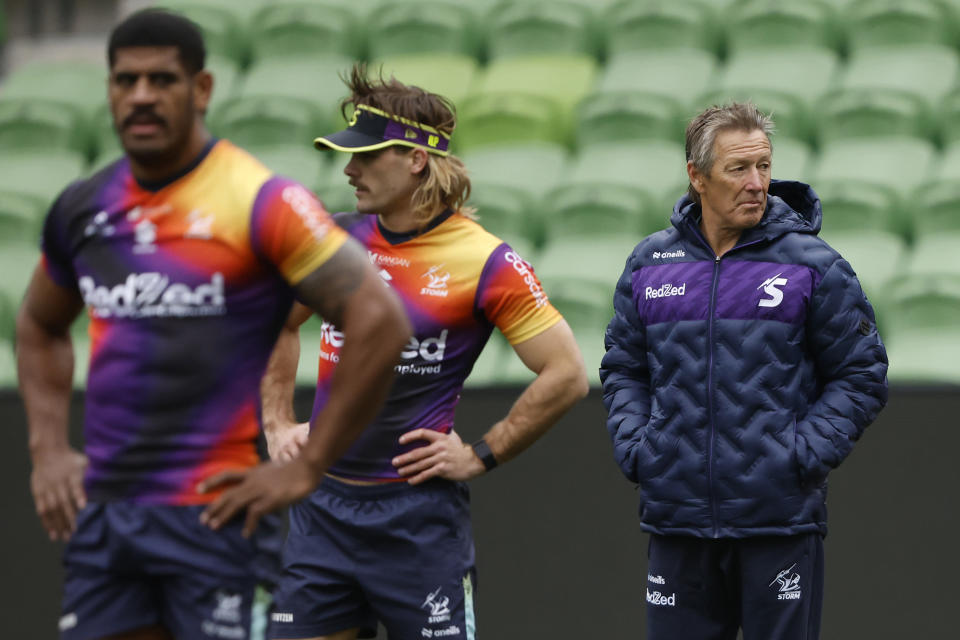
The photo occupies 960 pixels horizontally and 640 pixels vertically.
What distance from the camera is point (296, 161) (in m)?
8.14

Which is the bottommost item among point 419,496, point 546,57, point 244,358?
point 419,496

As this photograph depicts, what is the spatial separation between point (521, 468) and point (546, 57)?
4.50 m

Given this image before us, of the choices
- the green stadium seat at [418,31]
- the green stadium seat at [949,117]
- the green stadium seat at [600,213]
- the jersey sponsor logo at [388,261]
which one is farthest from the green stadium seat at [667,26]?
the jersey sponsor logo at [388,261]

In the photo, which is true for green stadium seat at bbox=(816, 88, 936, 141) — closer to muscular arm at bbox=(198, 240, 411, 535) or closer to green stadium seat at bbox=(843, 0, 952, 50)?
green stadium seat at bbox=(843, 0, 952, 50)

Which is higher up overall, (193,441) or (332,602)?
(193,441)

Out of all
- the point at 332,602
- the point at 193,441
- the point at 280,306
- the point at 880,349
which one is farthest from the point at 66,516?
the point at 880,349

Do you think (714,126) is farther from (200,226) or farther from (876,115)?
(876,115)

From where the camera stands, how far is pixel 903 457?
4.84m

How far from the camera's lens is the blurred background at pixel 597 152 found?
193 inches

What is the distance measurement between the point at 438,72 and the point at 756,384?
5.69 m

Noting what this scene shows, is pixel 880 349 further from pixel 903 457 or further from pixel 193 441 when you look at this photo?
pixel 193 441

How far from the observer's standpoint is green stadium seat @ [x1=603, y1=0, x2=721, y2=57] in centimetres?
870

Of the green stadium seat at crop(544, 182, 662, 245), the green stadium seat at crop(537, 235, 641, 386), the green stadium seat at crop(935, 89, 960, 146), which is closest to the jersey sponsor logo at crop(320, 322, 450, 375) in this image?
the green stadium seat at crop(537, 235, 641, 386)

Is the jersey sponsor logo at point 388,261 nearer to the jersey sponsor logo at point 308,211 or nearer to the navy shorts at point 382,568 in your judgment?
the navy shorts at point 382,568
